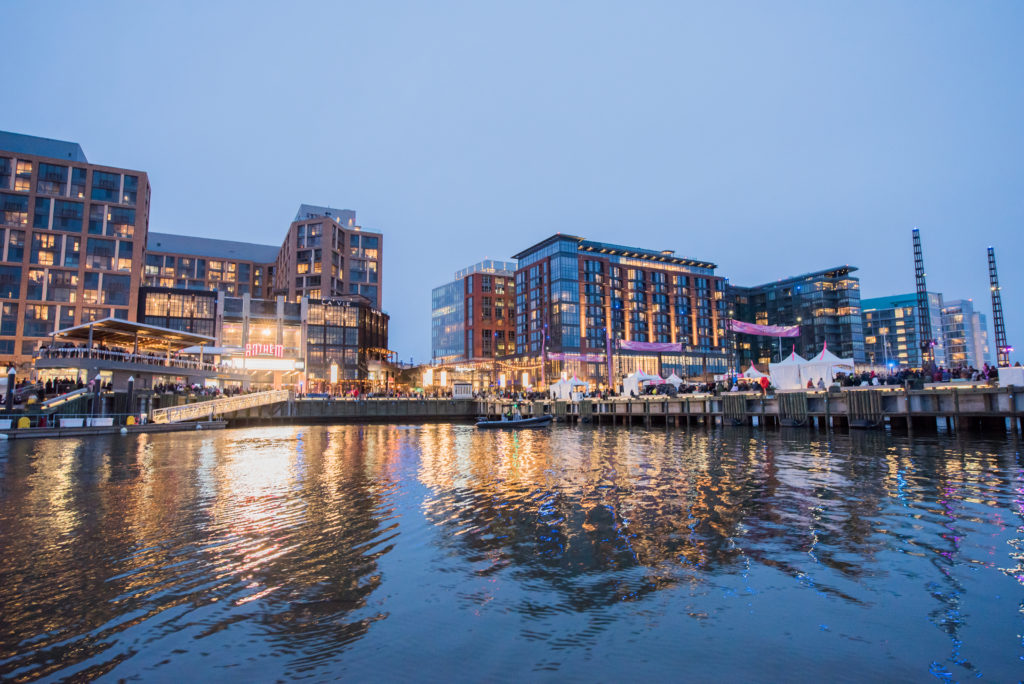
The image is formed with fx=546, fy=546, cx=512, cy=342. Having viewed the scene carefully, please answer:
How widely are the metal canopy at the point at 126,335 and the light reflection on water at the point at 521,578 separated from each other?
149 ft

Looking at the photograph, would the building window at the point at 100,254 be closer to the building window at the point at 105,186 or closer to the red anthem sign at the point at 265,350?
the building window at the point at 105,186

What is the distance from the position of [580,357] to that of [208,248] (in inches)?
3666

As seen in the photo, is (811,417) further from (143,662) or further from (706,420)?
(143,662)

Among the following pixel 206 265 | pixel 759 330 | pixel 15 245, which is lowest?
pixel 759 330

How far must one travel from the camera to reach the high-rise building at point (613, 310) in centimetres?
12100

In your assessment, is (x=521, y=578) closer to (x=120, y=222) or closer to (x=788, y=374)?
(x=788, y=374)

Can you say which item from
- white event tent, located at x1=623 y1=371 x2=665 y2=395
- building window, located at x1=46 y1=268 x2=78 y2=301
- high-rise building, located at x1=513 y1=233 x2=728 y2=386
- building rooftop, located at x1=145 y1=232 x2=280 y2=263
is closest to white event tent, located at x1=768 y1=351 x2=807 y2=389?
white event tent, located at x1=623 y1=371 x2=665 y2=395

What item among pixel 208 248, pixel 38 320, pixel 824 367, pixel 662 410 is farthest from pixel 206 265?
pixel 824 367

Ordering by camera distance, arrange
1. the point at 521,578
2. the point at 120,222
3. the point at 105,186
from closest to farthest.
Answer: the point at 521,578
the point at 105,186
the point at 120,222

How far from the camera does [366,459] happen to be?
85.4 feet

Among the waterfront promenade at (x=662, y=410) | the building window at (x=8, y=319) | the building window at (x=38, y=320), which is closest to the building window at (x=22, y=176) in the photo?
the building window at (x=8, y=319)

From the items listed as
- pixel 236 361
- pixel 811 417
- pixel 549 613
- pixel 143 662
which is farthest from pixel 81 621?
pixel 236 361

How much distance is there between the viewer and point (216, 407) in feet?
187

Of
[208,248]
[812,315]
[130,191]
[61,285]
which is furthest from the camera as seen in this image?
[812,315]
